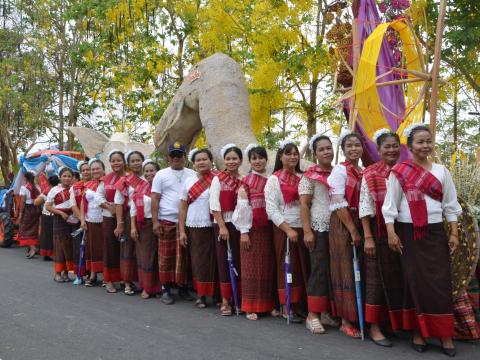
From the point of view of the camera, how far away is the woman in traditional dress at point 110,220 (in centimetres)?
662

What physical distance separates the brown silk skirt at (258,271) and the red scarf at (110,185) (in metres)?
2.16

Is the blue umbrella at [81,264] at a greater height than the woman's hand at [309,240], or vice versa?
the woman's hand at [309,240]

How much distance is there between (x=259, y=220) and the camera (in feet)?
16.8

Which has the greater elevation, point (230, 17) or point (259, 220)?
point (230, 17)

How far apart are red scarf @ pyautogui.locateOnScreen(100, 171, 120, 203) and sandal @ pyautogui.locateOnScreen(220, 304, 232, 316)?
210 centimetres

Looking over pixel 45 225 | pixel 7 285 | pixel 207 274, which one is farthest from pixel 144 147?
pixel 207 274

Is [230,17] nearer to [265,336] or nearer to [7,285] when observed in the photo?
[7,285]

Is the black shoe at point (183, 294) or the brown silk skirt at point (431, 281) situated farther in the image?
the black shoe at point (183, 294)

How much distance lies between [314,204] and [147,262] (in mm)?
2286

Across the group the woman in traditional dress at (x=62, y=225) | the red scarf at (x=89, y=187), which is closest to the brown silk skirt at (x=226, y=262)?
the red scarf at (x=89, y=187)

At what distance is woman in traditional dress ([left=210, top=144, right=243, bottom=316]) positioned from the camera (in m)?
5.31

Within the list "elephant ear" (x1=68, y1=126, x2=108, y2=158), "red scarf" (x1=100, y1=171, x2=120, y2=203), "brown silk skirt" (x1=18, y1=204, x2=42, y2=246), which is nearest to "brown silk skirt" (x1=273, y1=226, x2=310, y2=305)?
"red scarf" (x1=100, y1=171, x2=120, y2=203)

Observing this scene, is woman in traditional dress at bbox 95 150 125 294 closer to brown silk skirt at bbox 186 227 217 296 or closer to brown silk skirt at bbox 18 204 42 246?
brown silk skirt at bbox 186 227 217 296

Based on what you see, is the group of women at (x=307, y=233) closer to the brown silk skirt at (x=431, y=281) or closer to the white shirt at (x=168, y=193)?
the brown silk skirt at (x=431, y=281)
